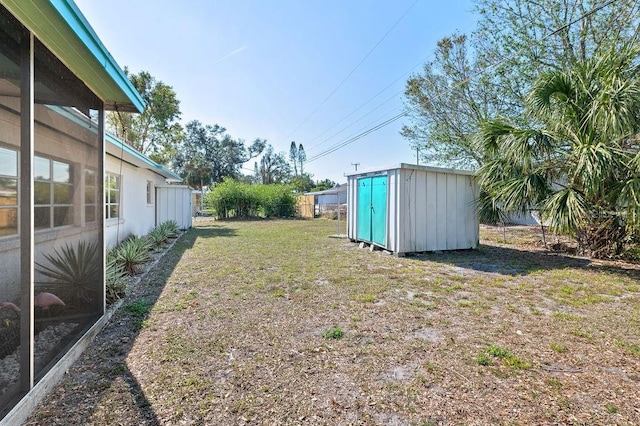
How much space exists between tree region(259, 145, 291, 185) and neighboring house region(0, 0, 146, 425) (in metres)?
46.5

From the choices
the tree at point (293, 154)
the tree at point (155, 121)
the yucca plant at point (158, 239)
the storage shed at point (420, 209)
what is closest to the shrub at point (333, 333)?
the storage shed at point (420, 209)

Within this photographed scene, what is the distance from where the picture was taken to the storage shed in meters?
7.67

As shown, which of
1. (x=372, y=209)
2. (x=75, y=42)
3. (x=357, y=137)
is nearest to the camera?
(x=75, y=42)

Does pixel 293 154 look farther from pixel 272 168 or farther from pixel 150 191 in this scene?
pixel 150 191

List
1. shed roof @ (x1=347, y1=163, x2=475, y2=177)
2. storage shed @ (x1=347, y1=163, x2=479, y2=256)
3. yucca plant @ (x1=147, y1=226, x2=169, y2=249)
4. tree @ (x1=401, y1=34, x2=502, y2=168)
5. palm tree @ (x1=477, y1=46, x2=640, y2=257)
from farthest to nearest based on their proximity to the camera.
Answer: tree @ (x1=401, y1=34, x2=502, y2=168) → yucca plant @ (x1=147, y1=226, x2=169, y2=249) → storage shed @ (x1=347, y1=163, x2=479, y2=256) → shed roof @ (x1=347, y1=163, x2=475, y2=177) → palm tree @ (x1=477, y1=46, x2=640, y2=257)

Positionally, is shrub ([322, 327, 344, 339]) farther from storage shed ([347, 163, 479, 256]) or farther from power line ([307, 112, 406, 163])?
power line ([307, 112, 406, 163])

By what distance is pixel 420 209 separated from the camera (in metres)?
7.86

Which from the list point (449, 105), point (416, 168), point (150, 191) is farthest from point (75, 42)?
point (449, 105)

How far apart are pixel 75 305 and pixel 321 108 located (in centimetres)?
2360

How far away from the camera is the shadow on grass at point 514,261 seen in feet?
20.0

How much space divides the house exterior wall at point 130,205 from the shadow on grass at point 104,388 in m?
4.14

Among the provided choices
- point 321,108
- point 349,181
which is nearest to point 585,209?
point 349,181

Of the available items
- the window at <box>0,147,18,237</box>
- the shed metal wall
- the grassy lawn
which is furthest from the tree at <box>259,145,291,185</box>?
the window at <box>0,147,18,237</box>

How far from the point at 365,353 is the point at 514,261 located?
5787 millimetres
